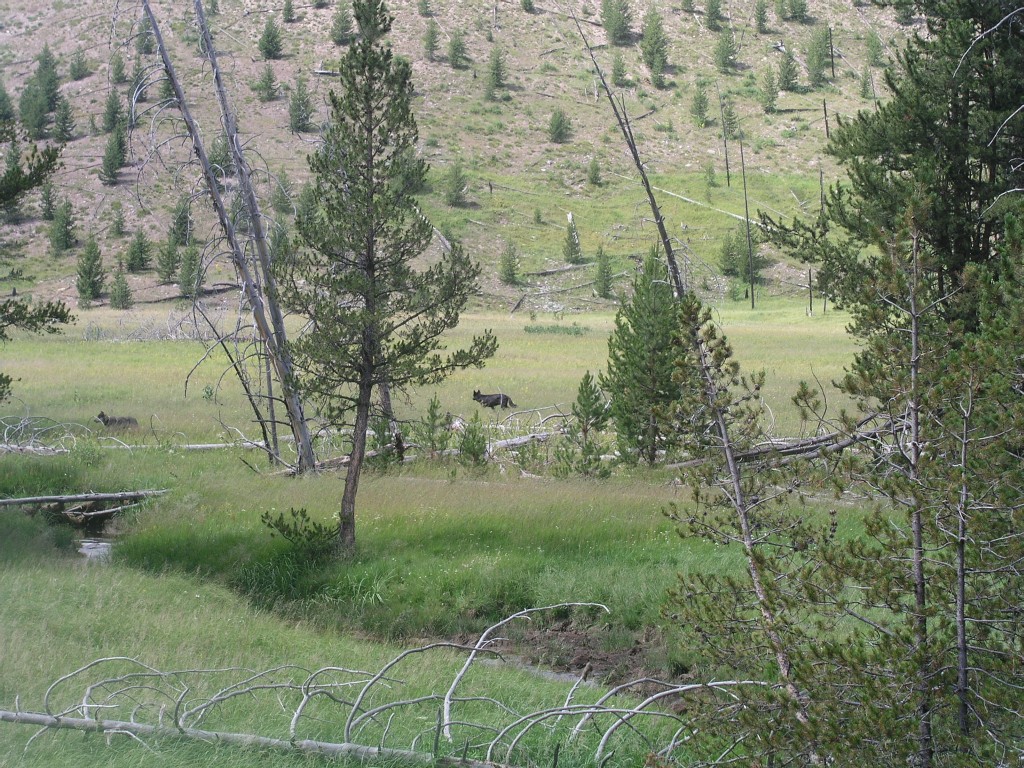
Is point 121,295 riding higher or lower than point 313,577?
lower

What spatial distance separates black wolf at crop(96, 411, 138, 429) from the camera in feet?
64.8

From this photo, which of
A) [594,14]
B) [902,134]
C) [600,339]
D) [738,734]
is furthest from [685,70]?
[738,734]

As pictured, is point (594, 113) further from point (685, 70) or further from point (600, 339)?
point (600, 339)

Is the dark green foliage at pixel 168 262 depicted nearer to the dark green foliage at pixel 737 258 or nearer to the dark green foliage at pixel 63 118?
the dark green foliage at pixel 63 118

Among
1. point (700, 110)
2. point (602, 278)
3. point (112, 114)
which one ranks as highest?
point (700, 110)

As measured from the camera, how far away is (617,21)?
428 feet

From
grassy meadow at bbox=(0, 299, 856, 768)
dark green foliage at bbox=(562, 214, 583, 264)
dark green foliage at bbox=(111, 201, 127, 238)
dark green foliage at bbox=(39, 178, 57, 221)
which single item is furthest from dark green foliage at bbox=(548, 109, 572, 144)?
grassy meadow at bbox=(0, 299, 856, 768)

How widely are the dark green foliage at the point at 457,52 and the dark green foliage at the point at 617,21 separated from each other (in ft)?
68.8

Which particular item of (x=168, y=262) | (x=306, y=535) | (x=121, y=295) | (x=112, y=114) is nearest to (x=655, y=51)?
(x=168, y=262)

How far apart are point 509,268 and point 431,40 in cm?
6643

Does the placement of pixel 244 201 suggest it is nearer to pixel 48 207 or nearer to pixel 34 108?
pixel 34 108

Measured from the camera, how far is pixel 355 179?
11.4 m

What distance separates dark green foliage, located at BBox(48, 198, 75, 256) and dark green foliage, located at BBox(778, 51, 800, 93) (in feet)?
280

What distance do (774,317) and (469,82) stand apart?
75.4 meters
